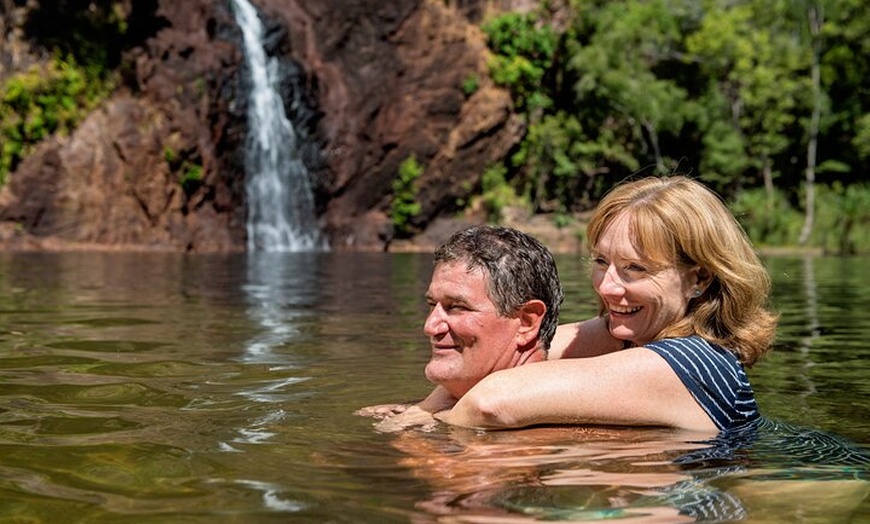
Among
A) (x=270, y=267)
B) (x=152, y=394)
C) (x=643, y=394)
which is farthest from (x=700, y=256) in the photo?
(x=270, y=267)

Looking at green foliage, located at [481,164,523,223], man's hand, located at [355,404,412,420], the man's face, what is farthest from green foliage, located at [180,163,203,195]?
the man's face

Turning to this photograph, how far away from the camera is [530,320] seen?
357 centimetres

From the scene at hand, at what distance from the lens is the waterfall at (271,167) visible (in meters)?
28.8

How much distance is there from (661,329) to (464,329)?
0.70m

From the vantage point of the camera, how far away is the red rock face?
1035 inches

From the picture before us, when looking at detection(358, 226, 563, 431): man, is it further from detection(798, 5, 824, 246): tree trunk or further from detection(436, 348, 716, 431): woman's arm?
detection(798, 5, 824, 246): tree trunk

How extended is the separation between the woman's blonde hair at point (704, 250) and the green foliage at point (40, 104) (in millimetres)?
25766

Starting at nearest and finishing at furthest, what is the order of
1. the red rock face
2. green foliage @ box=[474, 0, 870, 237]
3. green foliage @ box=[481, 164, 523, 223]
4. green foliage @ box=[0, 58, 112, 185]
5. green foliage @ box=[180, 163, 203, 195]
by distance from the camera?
the red rock face < green foliage @ box=[0, 58, 112, 185] < green foliage @ box=[180, 163, 203, 195] < green foliage @ box=[481, 164, 523, 223] < green foliage @ box=[474, 0, 870, 237]

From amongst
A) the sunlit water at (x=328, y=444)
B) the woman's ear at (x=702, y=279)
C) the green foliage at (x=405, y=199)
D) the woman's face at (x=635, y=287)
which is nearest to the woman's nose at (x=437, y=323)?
the sunlit water at (x=328, y=444)

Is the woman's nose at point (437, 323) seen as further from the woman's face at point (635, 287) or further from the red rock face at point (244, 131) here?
the red rock face at point (244, 131)

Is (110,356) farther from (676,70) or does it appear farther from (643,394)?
(676,70)

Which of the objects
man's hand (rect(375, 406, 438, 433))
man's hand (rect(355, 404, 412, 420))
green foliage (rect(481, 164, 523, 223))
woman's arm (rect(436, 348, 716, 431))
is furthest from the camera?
green foliage (rect(481, 164, 523, 223))

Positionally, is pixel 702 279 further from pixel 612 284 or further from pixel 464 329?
pixel 464 329

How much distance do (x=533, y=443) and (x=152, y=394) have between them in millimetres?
Result: 2375
